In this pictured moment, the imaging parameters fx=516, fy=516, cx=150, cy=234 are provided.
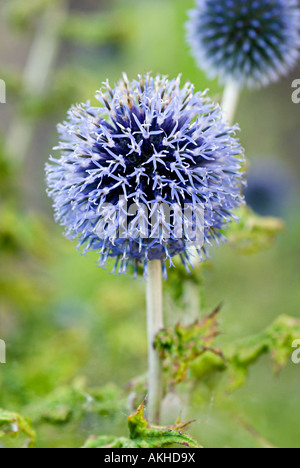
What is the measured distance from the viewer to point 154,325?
1564 millimetres

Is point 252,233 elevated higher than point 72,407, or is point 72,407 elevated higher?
point 252,233

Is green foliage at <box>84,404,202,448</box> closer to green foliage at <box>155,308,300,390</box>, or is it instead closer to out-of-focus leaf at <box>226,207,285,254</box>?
green foliage at <box>155,308,300,390</box>

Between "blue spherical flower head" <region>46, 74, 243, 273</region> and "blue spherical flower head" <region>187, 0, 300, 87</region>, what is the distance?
0.84 meters

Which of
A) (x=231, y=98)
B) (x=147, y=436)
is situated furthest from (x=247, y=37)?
(x=147, y=436)

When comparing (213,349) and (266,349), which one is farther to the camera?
(266,349)

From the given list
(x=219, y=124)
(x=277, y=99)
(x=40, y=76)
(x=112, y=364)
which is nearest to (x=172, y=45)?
(x=277, y=99)

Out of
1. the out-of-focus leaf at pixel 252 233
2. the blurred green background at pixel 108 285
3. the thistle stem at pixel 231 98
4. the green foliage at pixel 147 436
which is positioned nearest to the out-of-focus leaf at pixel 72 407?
the blurred green background at pixel 108 285

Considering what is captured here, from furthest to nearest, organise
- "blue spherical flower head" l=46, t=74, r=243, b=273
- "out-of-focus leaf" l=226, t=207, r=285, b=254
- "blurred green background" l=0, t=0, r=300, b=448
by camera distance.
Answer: "blurred green background" l=0, t=0, r=300, b=448 → "out-of-focus leaf" l=226, t=207, r=285, b=254 → "blue spherical flower head" l=46, t=74, r=243, b=273

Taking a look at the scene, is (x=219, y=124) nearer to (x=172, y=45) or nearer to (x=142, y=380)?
(x=142, y=380)

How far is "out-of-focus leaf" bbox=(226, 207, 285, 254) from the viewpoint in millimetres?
1888

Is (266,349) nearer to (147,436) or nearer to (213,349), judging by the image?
(213,349)

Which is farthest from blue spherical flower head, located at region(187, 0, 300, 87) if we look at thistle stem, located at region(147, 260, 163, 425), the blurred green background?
thistle stem, located at region(147, 260, 163, 425)

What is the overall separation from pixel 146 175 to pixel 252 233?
2.08ft

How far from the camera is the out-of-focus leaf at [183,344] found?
148cm
